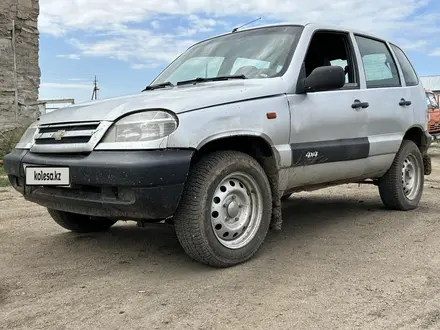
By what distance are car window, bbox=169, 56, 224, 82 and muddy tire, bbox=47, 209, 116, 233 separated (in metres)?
1.47

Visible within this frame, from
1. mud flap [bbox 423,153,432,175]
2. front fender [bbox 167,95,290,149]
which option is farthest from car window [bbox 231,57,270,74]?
mud flap [bbox 423,153,432,175]

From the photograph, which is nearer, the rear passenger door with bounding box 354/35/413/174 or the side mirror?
the side mirror

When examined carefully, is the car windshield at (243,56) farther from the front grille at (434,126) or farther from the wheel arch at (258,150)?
the front grille at (434,126)

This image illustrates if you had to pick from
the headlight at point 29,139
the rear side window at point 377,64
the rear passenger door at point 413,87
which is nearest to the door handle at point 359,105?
the rear side window at point 377,64

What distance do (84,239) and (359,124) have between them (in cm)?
269

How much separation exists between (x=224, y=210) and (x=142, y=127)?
2.68 feet

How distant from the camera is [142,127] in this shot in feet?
9.95

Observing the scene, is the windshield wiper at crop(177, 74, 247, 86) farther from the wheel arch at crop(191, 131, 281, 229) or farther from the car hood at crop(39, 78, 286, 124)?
the wheel arch at crop(191, 131, 281, 229)

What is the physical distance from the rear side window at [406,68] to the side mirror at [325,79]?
1905mm

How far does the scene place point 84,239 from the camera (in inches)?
167

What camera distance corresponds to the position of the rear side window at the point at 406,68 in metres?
5.41

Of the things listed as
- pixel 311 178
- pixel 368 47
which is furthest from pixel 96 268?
pixel 368 47

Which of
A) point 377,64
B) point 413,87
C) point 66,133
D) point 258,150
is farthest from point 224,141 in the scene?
point 413,87

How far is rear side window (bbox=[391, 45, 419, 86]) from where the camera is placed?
5.41m
